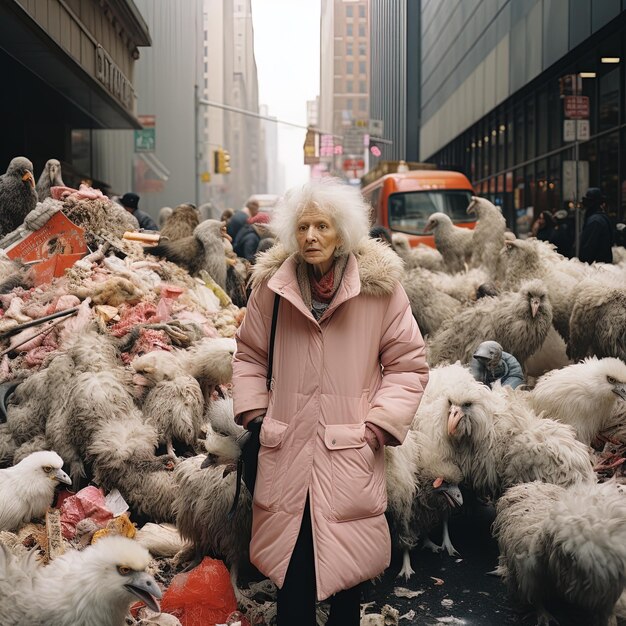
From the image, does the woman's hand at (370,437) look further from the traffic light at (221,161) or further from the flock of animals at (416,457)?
the traffic light at (221,161)

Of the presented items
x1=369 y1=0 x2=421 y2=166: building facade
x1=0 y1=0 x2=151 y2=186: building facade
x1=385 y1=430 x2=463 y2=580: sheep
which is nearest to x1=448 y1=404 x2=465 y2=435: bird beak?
x1=385 y1=430 x2=463 y2=580: sheep

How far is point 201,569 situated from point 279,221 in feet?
6.43

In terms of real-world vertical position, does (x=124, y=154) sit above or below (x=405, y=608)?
above

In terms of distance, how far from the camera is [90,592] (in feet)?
10.5

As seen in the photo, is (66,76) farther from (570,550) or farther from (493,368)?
(570,550)

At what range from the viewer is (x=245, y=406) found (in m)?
3.28

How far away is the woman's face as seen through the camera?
3270mm

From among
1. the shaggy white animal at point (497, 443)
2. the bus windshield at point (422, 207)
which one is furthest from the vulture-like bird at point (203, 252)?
the bus windshield at point (422, 207)

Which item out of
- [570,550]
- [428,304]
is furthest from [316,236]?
[428,304]

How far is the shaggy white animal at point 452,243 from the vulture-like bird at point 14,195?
19.1 ft

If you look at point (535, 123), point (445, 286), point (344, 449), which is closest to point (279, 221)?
point (344, 449)

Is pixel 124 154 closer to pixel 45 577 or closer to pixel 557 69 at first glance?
pixel 557 69

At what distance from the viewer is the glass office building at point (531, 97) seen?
1492 centimetres

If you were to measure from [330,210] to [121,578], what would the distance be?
1708mm
